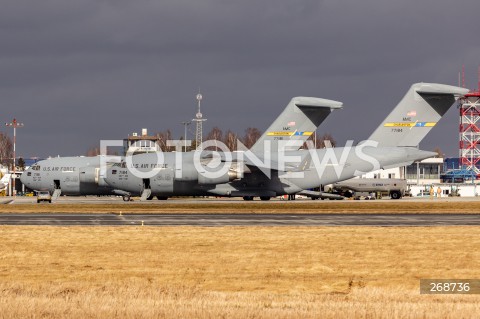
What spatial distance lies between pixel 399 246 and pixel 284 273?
7415 millimetres

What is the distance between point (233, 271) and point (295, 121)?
59.4 metres

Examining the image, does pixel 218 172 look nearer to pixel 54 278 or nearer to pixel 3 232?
pixel 3 232

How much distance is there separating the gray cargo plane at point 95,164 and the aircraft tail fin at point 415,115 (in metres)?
7.45

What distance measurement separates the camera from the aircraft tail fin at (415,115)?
7356cm

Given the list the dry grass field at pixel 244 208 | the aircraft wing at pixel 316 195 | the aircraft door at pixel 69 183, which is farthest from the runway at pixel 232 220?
the aircraft wing at pixel 316 195

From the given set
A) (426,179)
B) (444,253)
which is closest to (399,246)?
(444,253)

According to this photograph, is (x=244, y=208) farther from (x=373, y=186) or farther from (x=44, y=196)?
(x=373, y=186)

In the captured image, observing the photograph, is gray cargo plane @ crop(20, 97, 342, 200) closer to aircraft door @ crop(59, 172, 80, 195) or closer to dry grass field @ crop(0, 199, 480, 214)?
aircraft door @ crop(59, 172, 80, 195)

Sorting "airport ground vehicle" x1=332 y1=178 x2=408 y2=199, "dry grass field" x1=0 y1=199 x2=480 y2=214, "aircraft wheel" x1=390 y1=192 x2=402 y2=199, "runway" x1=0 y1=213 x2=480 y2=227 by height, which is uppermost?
"airport ground vehicle" x1=332 y1=178 x2=408 y2=199

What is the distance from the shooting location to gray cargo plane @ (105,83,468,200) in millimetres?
73188

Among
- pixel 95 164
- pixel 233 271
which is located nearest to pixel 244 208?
pixel 95 164

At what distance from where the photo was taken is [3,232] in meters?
34.3

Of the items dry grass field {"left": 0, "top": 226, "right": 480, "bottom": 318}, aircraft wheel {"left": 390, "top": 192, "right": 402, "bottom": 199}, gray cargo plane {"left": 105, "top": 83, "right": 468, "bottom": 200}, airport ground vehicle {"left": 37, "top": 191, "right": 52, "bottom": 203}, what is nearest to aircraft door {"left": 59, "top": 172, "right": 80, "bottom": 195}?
airport ground vehicle {"left": 37, "top": 191, "right": 52, "bottom": 203}

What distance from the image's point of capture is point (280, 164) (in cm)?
7400
